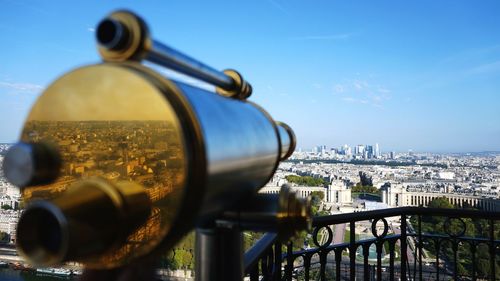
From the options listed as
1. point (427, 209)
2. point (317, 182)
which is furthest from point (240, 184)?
point (317, 182)

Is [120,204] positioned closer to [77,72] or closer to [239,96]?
[77,72]

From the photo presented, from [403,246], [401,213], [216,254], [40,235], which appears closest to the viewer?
[40,235]

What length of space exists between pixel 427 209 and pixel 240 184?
2248 mm

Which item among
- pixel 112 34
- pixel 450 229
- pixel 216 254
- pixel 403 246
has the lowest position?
pixel 403 246

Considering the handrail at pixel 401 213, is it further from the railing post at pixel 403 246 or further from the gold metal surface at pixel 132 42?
the gold metal surface at pixel 132 42

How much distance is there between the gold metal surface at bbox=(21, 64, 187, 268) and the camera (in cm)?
30

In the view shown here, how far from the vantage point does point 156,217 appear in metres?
0.31

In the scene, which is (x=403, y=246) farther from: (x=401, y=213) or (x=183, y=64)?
(x=183, y=64)

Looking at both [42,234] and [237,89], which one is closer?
[42,234]

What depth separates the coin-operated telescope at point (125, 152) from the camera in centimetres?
27

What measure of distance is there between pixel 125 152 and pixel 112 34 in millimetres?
104

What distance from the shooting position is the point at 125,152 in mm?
340

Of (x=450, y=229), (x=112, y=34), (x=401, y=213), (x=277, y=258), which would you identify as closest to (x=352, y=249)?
(x=401, y=213)

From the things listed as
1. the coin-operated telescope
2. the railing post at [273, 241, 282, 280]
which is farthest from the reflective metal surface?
the railing post at [273, 241, 282, 280]
